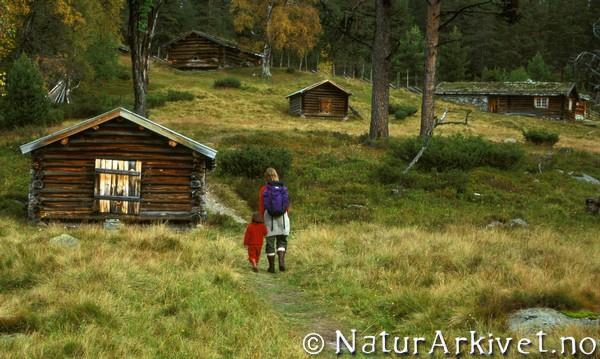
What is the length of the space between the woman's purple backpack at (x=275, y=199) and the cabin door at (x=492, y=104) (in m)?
55.5

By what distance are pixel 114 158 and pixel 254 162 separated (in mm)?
6606

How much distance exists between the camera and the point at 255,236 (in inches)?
428

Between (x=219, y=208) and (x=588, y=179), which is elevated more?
(x=588, y=179)

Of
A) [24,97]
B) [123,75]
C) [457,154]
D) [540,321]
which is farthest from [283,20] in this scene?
[540,321]

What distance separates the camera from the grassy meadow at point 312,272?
6.55 metres

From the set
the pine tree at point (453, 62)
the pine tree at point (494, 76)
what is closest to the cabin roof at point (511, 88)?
the pine tree at point (494, 76)

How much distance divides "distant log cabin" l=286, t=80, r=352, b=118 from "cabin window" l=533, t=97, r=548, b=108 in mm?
22890

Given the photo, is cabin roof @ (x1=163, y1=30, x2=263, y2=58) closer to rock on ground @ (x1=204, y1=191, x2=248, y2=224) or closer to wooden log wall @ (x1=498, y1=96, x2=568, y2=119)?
wooden log wall @ (x1=498, y1=96, x2=568, y2=119)

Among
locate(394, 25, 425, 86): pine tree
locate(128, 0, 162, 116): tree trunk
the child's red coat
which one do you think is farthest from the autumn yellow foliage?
the child's red coat

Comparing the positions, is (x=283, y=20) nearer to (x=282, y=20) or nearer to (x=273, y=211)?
(x=282, y=20)

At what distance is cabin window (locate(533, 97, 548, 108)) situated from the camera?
193 ft

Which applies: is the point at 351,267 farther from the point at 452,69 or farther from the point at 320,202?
the point at 452,69

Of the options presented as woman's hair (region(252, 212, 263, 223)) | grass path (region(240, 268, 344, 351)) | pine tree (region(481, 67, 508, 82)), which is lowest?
grass path (region(240, 268, 344, 351))

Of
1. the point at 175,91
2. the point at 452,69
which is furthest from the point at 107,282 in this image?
the point at 452,69
